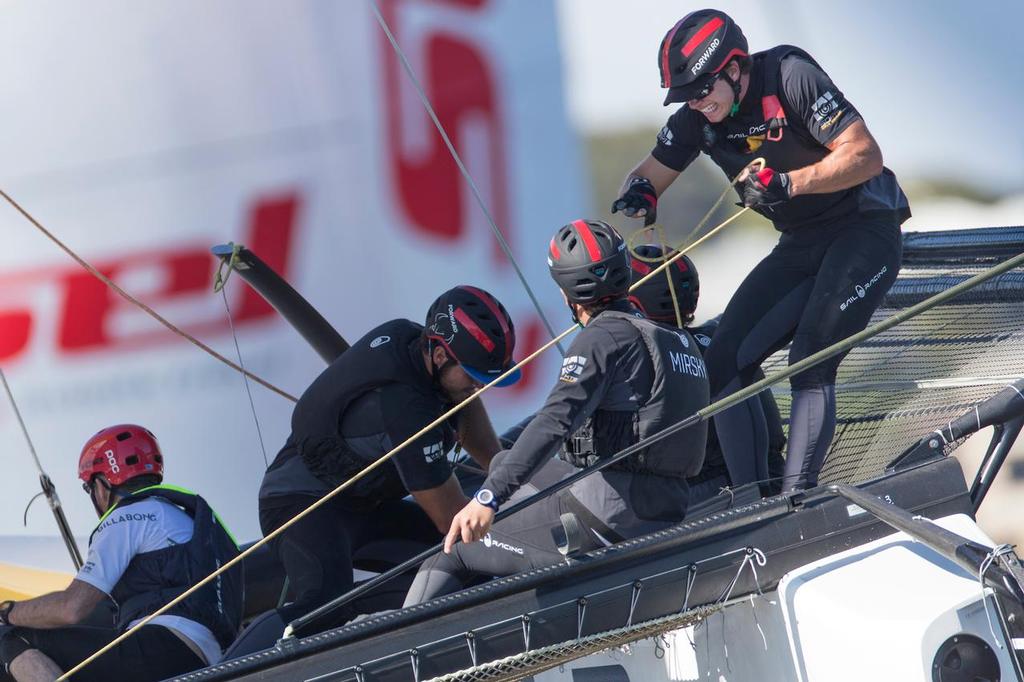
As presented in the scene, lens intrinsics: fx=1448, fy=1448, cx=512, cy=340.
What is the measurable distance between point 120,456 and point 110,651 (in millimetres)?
522

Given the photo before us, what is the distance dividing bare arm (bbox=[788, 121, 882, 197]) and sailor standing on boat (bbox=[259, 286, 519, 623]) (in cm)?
68

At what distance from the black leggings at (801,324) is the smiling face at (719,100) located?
337 millimetres

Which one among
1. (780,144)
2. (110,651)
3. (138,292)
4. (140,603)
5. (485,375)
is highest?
(138,292)

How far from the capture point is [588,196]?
5730mm

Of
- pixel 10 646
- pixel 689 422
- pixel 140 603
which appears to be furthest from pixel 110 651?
pixel 689 422

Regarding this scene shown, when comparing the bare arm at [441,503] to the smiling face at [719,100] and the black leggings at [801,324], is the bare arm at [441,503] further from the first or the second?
the smiling face at [719,100]

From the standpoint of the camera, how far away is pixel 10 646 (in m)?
3.16

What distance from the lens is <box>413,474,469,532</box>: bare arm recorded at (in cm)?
303

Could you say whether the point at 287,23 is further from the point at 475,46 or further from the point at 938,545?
the point at 938,545

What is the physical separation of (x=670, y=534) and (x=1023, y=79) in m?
3.85

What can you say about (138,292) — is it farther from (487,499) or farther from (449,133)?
(487,499)

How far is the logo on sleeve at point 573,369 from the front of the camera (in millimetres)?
2578

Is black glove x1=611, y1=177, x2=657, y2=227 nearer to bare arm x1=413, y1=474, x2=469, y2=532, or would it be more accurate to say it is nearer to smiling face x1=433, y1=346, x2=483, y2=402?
Answer: smiling face x1=433, y1=346, x2=483, y2=402

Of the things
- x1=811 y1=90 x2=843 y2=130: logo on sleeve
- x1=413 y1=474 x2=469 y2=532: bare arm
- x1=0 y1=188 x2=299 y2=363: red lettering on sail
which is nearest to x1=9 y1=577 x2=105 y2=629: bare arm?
x1=413 y1=474 x2=469 y2=532: bare arm
